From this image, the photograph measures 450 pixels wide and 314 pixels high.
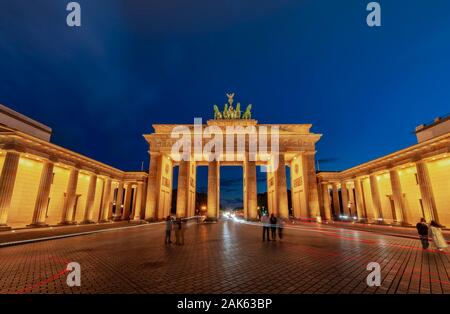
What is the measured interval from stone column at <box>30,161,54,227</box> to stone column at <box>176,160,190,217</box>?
15862 millimetres

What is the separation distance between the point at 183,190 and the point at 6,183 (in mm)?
19479

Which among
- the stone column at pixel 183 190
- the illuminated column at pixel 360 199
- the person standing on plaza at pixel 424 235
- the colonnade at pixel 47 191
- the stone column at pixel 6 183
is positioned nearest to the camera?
the person standing on plaza at pixel 424 235

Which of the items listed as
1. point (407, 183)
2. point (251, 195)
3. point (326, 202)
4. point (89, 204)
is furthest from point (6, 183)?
point (407, 183)

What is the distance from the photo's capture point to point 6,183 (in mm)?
18344

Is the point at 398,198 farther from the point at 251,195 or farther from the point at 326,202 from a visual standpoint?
the point at 251,195

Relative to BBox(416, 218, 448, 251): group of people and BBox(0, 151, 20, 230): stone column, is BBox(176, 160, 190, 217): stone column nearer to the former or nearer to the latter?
BBox(0, 151, 20, 230): stone column

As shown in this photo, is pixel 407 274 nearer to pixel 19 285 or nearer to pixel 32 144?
pixel 19 285

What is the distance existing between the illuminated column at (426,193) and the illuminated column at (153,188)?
113 feet

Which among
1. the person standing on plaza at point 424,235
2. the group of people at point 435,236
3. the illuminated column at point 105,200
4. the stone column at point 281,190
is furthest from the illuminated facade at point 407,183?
the illuminated column at point 105,200

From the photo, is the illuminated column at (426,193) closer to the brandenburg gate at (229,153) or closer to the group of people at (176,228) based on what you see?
the brandenburg gate at (229,153)

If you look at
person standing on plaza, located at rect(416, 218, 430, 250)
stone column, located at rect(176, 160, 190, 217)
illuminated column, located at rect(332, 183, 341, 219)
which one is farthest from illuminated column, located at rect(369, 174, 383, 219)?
stone column, located at rect(176, 160, 190, 217)

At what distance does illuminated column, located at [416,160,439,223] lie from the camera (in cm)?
2039

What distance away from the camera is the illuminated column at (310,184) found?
28606 millimetres
